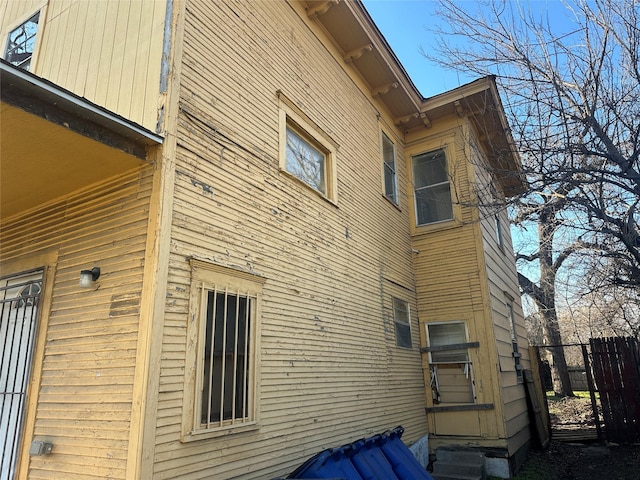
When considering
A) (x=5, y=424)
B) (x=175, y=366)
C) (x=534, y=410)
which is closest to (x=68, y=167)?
(x=175, y=366)

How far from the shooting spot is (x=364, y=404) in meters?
6.77

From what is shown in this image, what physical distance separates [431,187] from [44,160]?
8.12 meters

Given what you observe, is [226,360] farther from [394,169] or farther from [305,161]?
[394,169]

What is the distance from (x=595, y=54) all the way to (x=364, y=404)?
604cm

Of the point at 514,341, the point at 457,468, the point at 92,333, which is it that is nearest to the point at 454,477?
the point at 457,468

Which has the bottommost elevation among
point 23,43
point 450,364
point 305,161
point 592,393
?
point 592,393

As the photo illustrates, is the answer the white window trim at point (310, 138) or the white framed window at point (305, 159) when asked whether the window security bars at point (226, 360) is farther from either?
the white framed window at point (305, 159)

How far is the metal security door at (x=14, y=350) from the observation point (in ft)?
14.4

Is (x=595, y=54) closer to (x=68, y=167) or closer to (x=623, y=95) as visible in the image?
(x=623, y=95)

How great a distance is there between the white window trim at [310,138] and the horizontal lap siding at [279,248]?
0.43 feet

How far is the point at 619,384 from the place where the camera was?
1077 cm

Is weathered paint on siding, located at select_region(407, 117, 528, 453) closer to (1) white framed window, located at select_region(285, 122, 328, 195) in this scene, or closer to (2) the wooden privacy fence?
(2) the wooden privacy fence

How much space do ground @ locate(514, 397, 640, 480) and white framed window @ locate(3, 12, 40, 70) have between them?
1063 centimetres

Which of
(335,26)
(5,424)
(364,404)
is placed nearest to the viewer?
(5,424)
